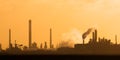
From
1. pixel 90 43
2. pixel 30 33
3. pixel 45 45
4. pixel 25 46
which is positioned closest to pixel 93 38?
pixel 90 43

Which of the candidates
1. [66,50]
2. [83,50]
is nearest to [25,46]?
[66,50]

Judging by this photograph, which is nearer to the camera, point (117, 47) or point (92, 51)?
point (92, 51)

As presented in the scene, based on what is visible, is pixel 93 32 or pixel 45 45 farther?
pixel 45 45

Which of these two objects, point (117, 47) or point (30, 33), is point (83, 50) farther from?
point (30, 33)

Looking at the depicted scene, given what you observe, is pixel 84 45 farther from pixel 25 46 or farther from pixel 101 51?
pixel 25 46

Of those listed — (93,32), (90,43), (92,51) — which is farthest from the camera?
(93,32)

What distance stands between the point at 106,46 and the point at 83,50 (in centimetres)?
685

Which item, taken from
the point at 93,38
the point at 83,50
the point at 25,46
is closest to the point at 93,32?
the point at 93,38

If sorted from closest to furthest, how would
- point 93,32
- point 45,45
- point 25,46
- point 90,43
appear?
point 90,43 < point 93,32 < point 25,46 < point 45,45

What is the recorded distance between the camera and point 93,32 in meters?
→ 121

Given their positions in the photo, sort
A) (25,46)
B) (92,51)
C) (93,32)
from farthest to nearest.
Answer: (25,46) < (93,32) < (92,51)

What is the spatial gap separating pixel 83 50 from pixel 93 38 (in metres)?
8.91

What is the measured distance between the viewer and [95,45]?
365ft

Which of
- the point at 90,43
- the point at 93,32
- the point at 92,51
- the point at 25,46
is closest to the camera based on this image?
the point at 92,51
